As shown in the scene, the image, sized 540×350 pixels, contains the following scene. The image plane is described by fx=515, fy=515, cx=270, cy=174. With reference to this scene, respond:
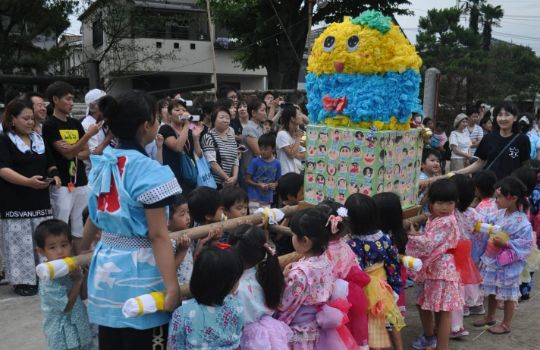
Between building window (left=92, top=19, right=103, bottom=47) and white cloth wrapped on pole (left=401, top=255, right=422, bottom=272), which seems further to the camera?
building window (left=92, top=19, right=103, bottom=47)

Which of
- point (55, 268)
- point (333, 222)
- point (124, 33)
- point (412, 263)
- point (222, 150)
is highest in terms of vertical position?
point (124, 33)

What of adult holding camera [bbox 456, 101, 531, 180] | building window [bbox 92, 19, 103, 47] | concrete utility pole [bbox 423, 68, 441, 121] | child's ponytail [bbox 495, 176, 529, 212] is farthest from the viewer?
building window [bbox 92, 19, 103, 47]

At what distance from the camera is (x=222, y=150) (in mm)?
5629

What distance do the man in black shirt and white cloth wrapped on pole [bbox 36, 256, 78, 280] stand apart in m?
2.41

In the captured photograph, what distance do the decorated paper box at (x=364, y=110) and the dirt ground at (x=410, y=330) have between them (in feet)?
3.73

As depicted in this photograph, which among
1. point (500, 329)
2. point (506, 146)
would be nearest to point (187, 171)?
point (500, 329)

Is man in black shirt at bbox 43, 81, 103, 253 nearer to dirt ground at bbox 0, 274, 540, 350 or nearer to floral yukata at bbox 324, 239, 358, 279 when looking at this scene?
dirt ground at bbox 0, 274, 540, 350

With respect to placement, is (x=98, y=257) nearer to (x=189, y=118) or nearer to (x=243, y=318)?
(x=243, y=318)

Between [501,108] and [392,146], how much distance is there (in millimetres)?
1881

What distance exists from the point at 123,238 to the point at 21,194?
9.54 feet

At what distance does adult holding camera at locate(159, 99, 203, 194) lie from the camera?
4777 mm

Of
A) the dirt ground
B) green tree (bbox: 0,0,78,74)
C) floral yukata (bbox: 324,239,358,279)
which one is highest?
green tree (bbox: 0,0,78,74)

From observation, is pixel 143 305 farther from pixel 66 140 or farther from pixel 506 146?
pixel 506 146

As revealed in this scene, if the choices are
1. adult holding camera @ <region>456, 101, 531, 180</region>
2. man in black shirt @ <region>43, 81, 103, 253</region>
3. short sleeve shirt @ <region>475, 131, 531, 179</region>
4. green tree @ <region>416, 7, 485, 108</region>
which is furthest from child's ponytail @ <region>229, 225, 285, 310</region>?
green tree @ <region>416, 7, 485, 108</region>
